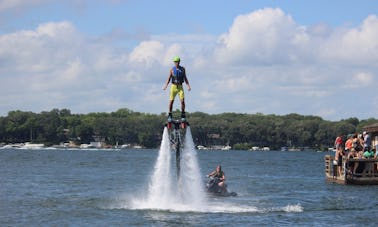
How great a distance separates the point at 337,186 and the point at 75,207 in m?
21.7

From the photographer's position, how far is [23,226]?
118ft

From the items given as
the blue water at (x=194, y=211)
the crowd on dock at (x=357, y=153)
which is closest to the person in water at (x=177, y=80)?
the blue water at (x=194, y=211)

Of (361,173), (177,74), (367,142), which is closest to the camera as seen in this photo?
(177,74)

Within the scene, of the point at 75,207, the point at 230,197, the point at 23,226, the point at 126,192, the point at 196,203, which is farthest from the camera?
the point at 126,192

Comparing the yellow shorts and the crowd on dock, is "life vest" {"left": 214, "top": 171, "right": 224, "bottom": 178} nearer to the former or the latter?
the crowd on dock

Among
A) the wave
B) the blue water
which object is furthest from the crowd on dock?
the wave

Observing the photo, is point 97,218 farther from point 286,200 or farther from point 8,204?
point 286,200

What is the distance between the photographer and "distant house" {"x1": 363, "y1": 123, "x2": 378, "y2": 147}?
55578mm

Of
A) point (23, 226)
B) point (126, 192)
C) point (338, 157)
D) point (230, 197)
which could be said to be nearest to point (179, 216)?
point (23, 226)

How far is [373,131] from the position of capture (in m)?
56.1

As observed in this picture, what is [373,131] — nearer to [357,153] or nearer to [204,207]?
[357,153]

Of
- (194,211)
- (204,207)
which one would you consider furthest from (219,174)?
(194,211)

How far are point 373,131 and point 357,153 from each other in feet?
9.74

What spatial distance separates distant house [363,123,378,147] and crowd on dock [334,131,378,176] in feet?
2.73
